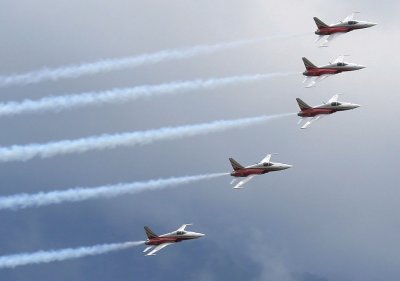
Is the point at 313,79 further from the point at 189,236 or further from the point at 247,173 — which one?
the point at 189,236

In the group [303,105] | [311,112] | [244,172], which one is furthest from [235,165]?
[311,112]

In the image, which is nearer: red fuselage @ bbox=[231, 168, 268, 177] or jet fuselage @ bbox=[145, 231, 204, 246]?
jet fuselage @ bbox=[145, 231, 204, 246]

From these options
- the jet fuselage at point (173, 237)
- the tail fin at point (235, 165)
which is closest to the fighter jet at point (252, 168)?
the tail fin at point (235, 165)

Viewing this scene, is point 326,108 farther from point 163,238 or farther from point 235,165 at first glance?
point 163,238

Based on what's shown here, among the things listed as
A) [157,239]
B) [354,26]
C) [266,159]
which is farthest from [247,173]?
[354,26]

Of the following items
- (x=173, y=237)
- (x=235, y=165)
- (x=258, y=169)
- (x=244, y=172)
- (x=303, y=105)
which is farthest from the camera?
(x=258, y=169)

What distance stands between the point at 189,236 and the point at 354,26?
53.4m

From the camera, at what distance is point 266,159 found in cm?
19388

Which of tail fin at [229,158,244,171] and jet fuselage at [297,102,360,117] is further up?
jet fuselage at [297,102,360,117]

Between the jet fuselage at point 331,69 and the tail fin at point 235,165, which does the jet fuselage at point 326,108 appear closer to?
the jet fuselage at point 331,69

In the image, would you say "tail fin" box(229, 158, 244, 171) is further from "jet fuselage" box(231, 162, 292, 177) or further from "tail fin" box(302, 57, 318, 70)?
"tail fin" box(302, 57, 318, 70)

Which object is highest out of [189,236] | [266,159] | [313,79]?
[313,79]

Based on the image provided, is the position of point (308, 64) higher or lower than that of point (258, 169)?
higher

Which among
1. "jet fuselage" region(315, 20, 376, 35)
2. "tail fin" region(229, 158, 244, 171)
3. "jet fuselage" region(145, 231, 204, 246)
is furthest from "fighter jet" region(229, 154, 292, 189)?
"jet fuselage" region(315, 20, 376, 35)
